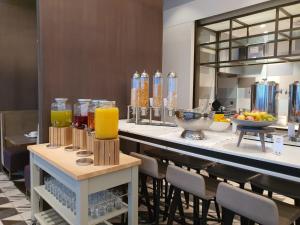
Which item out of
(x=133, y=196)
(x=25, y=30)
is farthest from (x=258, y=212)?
(x=25, y=30)

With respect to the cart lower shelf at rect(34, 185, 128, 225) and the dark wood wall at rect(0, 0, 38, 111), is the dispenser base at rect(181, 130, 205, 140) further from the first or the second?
the dark wood wall at rect(0, 0, 38, 111)

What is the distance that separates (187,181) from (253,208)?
0.47 metres

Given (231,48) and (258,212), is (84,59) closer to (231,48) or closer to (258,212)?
(258,212)

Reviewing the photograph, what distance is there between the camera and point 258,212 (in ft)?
4.08

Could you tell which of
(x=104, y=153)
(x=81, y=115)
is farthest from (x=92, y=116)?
(x=104, y=153)

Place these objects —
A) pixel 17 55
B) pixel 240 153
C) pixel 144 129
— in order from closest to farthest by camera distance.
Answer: pixel 240 153 → pixel 144 129 → pixel 17 55

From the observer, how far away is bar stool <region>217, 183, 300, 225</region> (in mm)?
1201

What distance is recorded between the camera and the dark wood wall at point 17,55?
3834mm

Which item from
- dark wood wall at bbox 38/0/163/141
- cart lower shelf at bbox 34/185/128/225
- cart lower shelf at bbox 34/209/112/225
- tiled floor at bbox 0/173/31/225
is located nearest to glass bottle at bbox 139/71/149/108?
dark wood wall at bbox 38/0/163/141

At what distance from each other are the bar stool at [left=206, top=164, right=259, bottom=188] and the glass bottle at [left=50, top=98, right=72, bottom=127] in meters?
1.32

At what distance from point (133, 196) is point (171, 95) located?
108 cm

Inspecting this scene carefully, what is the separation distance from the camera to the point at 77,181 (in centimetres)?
148

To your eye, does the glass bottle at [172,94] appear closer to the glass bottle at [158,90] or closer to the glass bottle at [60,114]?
the glass bottle at [158,90]

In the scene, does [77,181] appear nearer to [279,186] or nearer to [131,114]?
[279,186]
